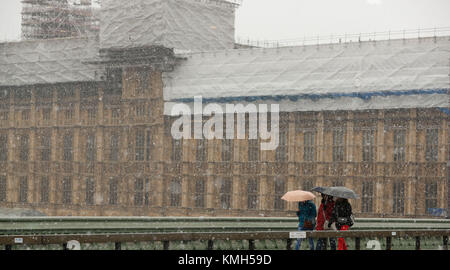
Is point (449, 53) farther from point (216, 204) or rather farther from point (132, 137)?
point (132, 137)

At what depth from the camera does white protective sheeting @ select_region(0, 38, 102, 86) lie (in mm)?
68988

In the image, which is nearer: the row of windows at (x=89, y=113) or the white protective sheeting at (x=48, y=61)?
the row of windows at (x=89, y=113)

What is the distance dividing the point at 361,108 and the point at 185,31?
18.1m

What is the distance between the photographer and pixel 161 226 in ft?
89.2

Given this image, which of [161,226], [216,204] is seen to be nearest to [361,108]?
[216,204]

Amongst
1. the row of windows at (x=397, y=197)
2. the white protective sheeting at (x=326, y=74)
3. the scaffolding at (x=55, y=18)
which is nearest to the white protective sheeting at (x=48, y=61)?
the white protective sheeting at (x=326, y=74)

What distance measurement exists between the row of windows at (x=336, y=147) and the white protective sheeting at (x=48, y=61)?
10.7 m

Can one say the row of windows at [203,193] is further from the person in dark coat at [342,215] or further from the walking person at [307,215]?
the person in dark coat at [342,215]

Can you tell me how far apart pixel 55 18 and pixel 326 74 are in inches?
1757

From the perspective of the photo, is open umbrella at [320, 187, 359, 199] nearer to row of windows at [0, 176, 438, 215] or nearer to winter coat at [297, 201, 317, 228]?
winter coat at [297, 201, 317, 228]

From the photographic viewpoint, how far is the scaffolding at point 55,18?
9444 cm

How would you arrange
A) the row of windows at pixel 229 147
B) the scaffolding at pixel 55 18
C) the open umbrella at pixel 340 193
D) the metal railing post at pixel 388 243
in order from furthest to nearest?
the scaffolding at pixel 55 18, the row of windows at pixel 229 147, the metal railing post at pixel 388 243, the open umbrella at pixel 340 193

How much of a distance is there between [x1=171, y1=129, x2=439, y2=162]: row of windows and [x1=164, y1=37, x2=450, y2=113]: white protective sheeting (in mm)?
1847

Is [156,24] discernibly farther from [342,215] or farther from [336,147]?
[342,215]
